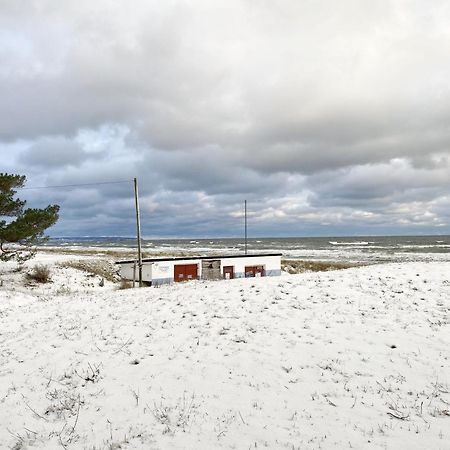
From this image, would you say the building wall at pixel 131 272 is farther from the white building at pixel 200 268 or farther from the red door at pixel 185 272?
the red door at pixel 185 272

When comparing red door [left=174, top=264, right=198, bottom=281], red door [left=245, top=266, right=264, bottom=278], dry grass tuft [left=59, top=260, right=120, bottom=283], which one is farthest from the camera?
red door [left=245, top=266, right=264, bottom=278]

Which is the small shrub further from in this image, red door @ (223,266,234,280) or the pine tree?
red door @ (223,266,234,280)

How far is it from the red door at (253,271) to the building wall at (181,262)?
378 millimetres

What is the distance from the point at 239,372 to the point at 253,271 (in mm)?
32389

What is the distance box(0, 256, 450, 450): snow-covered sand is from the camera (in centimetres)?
677

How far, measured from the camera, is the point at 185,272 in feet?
125

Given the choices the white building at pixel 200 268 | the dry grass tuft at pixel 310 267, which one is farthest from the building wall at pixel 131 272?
the dry grass tuft at pixel 310 267

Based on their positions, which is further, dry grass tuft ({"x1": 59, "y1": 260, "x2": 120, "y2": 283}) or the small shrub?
dry grass tuft ({"x1": 59, "y1": 260, "x2": 120, "y2": 283})

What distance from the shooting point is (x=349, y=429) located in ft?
21.9

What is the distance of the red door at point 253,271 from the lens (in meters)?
41.1

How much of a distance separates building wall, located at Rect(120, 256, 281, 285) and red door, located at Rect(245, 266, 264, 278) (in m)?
0.38

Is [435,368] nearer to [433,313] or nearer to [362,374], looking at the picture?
[362,374]

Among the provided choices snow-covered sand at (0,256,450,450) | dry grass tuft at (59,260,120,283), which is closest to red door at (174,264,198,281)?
dry grass tuft at (59,260,120,283)

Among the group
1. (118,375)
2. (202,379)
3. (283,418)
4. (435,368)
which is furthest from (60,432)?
(435,368)
